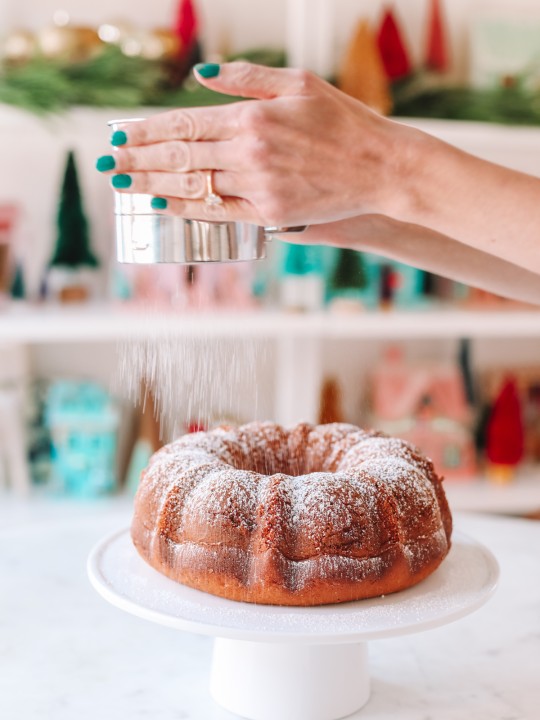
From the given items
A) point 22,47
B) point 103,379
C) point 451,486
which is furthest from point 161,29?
point 451,486

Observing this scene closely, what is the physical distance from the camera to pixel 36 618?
1.00 meters

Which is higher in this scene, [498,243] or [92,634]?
[498,243]

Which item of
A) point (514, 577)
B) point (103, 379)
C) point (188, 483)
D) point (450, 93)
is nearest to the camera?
point (188, 483)

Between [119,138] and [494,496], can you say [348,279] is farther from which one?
[119,138]

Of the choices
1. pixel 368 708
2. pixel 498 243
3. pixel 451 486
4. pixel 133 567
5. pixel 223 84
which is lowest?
pixel 451 486

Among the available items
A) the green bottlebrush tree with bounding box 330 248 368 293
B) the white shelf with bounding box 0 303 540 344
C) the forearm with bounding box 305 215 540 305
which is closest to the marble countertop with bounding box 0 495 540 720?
the forearm with bounding box 305 215 540 305

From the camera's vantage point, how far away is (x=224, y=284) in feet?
7.01

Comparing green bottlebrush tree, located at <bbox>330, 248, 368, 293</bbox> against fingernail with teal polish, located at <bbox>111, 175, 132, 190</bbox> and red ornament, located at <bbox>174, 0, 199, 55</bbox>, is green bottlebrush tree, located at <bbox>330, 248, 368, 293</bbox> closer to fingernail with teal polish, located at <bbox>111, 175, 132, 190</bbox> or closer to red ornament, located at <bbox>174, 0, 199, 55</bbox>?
red ornament, located at <bbox>174, 0, 199, 55</bbox>

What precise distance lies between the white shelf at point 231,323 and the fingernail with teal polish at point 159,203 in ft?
4.10

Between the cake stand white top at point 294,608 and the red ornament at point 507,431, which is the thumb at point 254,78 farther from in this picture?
the red ornament at point 507,431

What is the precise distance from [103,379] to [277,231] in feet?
5.29

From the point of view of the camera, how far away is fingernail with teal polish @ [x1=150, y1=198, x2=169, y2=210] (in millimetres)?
730

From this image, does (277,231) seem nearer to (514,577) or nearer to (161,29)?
(514,577)

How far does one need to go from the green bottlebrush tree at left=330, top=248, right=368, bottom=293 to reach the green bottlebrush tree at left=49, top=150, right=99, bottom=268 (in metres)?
0.57
